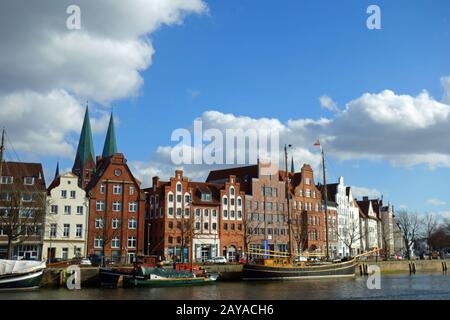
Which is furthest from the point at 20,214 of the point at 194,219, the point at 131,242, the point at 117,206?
the point at 194,219

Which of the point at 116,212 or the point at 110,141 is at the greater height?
the point at 110,141

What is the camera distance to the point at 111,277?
186 ft

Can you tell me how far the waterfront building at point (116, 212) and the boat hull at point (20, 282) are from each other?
28.4 m

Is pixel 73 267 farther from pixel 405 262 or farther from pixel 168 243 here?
pixel 405 262

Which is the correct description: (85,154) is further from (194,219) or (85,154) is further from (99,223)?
(99,223)

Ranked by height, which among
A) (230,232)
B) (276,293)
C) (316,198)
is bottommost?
(276,293)

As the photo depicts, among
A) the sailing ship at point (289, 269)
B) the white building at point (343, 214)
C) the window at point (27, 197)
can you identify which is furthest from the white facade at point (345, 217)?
the window at point (27, 197)

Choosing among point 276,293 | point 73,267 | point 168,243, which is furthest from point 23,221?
point 276,293

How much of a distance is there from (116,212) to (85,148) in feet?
216

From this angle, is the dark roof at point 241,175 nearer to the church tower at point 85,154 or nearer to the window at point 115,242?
the window at point 115,242

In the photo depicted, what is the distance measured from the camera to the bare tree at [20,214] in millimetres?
63875

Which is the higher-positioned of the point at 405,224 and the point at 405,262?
the point at 405,224

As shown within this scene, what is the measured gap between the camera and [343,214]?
129500 mm
